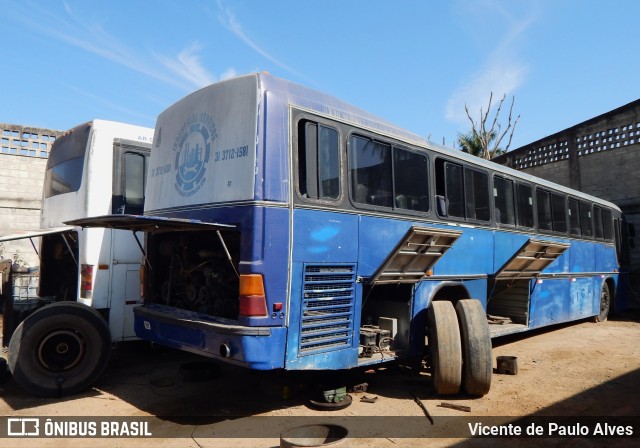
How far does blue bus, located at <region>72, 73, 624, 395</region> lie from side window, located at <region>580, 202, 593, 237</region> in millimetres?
4576

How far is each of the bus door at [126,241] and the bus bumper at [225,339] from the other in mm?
1543

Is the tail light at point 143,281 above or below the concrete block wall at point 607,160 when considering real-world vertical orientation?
below

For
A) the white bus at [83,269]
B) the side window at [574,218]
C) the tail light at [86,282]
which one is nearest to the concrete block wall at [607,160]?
the side window at [574,218]

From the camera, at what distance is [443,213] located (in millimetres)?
6285

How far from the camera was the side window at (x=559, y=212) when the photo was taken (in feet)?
30.6

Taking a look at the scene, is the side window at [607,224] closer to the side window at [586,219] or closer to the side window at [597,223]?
the side window at [597,223]

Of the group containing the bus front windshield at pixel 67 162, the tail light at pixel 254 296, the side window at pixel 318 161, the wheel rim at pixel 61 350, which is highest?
the bus front windshield at pixel 67 162

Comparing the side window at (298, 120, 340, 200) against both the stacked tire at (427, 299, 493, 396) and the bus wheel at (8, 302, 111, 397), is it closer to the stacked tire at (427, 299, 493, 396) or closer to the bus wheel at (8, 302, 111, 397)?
the stacked tire at (427, 299, 493, 396)

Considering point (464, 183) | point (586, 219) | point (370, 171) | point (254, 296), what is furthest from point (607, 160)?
point (254, 296)

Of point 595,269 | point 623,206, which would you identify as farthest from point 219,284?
point 623,206

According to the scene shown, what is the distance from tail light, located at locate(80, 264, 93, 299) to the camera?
6098 mm

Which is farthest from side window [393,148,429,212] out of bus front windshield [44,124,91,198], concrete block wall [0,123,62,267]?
concrete block wall [0,123,62,267]

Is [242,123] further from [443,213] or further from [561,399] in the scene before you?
[561,399]

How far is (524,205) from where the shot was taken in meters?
8.33
